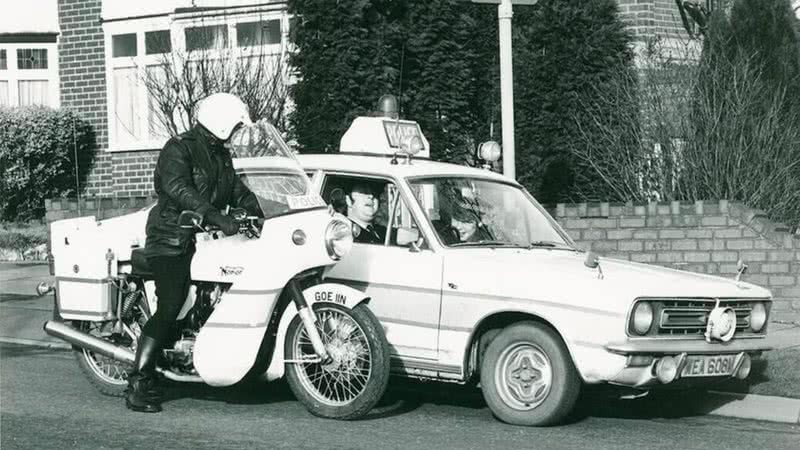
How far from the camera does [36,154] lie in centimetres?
2133

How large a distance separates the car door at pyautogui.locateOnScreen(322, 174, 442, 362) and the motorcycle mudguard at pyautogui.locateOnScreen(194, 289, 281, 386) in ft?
2.17

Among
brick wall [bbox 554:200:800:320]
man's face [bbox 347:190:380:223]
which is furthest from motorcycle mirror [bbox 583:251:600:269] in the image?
brick wall [bbox 554:200:800:320]

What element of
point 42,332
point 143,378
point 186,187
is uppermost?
point 186,187

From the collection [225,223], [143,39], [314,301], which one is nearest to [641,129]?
[314,301]

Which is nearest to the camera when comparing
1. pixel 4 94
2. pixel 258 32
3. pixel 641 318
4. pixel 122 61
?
pixel 641 318

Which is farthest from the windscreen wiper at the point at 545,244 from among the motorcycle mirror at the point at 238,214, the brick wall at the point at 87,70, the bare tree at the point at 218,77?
the brick wall at the point at 87,70

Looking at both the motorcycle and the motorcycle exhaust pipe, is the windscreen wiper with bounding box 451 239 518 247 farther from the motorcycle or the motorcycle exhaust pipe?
the motorcycle exhaust pipe

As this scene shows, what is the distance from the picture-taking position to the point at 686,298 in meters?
8.42

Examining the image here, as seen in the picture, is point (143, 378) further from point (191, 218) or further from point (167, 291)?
point (191, 218)

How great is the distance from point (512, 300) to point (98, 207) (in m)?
8.37

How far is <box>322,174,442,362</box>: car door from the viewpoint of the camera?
8836 mm

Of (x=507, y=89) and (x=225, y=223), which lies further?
(x=507, y=89)

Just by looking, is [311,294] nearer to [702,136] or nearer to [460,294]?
[460,294]

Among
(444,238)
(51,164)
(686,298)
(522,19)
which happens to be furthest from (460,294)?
(51,164)
